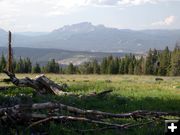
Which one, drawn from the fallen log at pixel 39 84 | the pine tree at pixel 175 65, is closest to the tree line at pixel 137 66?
the pine tree at pixel 175 65

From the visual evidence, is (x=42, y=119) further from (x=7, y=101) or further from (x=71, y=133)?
(x=7, y=101)

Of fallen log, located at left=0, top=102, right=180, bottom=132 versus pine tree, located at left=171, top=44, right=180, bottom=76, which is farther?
pine tree, located at left=171, top=44, right=180, bottom=76

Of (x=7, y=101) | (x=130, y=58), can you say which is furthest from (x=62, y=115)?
(x=130, y=58)

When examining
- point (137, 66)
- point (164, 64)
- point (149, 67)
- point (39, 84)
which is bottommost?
point (149, 67)

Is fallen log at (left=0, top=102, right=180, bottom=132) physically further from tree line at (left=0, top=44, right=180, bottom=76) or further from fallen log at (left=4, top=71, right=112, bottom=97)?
tree line at (left=0, top=44, right=180, bottom=76)

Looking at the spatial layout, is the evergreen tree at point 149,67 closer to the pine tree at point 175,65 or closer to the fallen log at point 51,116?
the pine tree at point 175,65

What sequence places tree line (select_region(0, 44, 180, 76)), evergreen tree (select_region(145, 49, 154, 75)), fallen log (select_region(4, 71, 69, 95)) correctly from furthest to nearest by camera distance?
evergreen tree (select_region(145, 49, 154, 75)) < tree line (select_region(0, 44, 180, 76)) < fallen log (select_region(4, 71, 69, 95))

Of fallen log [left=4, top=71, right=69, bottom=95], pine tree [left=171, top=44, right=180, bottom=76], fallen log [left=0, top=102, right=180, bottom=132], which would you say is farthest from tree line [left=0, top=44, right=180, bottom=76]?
fallen log [left=0, top=102, right=180, bottom=132]

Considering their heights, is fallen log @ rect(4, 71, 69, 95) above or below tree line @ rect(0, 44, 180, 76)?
above

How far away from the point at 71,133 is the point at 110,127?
3.39 ft

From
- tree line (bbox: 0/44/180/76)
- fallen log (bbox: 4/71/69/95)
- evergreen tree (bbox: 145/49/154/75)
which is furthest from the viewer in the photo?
evergreen tree (bbox: 145/49/154/75)

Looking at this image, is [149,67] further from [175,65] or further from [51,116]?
[51,116]

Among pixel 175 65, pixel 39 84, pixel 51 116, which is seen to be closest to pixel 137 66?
pixel 175 65

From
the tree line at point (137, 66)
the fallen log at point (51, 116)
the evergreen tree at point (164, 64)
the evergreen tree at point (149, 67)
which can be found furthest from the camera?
the evergreen tree at point (149, 67)
